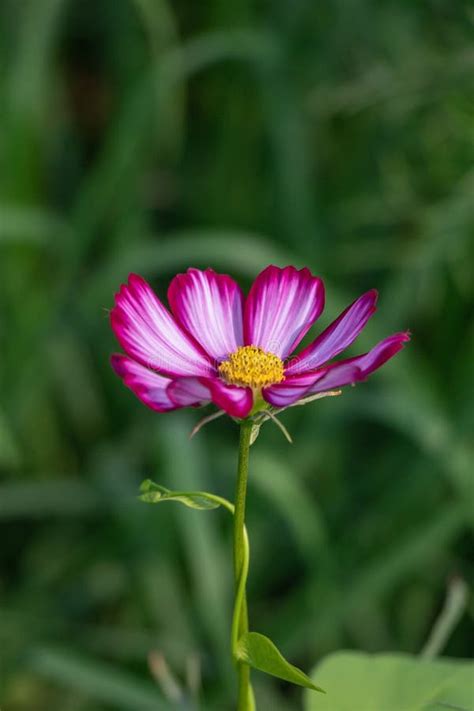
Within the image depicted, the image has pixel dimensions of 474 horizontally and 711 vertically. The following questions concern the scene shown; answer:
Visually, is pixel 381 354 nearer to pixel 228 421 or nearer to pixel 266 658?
pixel 266 658

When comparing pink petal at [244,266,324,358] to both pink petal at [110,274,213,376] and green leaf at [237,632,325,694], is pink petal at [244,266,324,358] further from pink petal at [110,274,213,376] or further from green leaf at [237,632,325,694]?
green leaf at [237,632,325,694]

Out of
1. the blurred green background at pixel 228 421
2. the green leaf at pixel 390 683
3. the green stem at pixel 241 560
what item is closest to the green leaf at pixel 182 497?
the green stem at pixel 241 560

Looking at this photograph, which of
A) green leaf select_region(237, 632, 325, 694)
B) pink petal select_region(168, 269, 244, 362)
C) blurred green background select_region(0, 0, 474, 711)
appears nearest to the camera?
green leaf select_region(237, 632, 325, 694)

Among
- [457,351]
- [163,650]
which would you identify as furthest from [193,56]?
[163,650]

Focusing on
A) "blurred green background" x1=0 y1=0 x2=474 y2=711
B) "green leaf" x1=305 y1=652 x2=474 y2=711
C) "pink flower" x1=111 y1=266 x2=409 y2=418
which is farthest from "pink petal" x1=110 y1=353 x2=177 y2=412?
"blurred green background" x1=0 y1=0 x2=474 y2=711

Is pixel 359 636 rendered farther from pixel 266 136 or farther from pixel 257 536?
pixel 266 136

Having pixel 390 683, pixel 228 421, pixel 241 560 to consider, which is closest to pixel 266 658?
pixel 241 560
